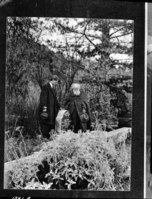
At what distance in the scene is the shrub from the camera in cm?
393

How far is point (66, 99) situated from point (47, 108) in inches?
9.7

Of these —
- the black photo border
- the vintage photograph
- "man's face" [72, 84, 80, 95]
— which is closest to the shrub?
the vintage photograph

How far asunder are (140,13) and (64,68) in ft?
3.57

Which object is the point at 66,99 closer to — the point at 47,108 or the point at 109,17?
the point at 47,108

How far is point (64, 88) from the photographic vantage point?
3.95 metres

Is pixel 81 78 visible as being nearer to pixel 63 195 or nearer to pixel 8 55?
pixel 8 55

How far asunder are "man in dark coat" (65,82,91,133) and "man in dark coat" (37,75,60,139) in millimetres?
164

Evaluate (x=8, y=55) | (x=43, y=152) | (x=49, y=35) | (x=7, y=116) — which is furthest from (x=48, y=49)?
(x=43, y=152)

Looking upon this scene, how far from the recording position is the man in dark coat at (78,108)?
3.94 metres

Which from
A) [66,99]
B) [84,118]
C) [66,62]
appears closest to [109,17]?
[66,62]

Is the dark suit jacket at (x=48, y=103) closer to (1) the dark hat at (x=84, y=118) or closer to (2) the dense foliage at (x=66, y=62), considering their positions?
(2) the dense foliage at (x=66, y=62)

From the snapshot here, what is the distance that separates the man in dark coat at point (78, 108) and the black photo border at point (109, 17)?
1.81 ft

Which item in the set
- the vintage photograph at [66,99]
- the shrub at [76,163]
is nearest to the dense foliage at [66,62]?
the vintage photograph at [66,99]

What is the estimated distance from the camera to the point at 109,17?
12.9 ft
